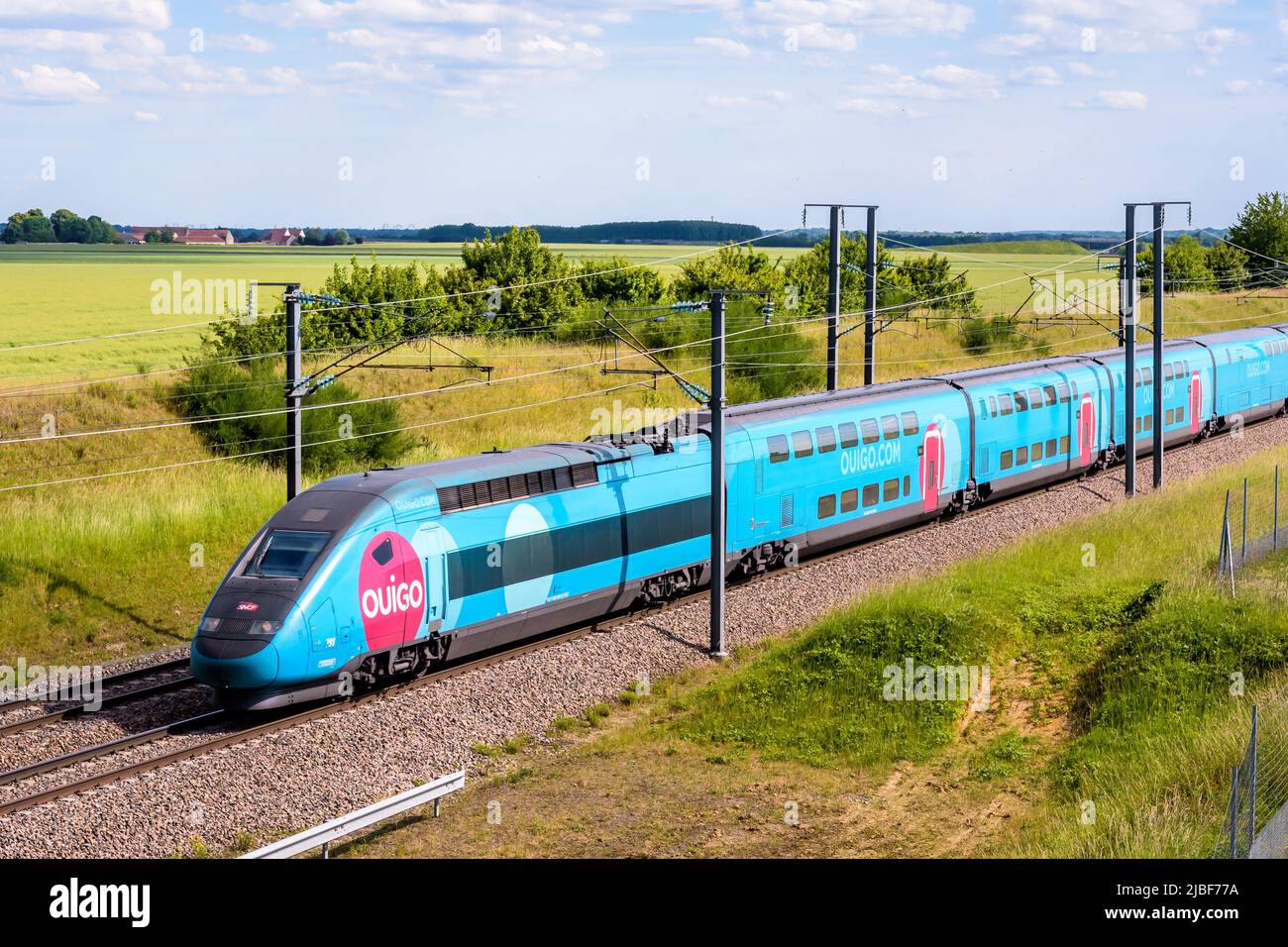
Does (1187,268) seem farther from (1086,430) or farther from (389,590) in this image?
(389,590)

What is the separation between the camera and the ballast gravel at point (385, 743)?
1644 centimetres

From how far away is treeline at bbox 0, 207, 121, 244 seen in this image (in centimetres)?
17088

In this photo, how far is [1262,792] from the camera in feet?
48.7

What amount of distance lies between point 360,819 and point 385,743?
3.34m

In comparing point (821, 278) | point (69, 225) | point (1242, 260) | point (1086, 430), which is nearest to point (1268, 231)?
point (1242, 260)

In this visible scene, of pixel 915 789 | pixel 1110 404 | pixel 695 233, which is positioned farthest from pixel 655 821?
pixel 695 233

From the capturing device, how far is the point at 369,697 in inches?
825

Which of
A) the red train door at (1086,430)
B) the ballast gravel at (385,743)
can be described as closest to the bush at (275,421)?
the ballast gravel at (385,743)

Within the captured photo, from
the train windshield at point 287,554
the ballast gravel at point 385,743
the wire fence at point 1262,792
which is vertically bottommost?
the ballast gravel at point 385,743

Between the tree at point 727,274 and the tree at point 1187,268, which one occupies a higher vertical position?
the tree at point 1187,268

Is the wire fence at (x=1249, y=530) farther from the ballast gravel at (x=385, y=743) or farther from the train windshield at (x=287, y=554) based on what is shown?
the train windshield at (x=287, y=554)

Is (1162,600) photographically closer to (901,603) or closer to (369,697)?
(901,603)

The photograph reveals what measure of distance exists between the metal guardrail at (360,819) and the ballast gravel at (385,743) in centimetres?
64

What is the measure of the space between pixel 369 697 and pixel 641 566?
618cm
